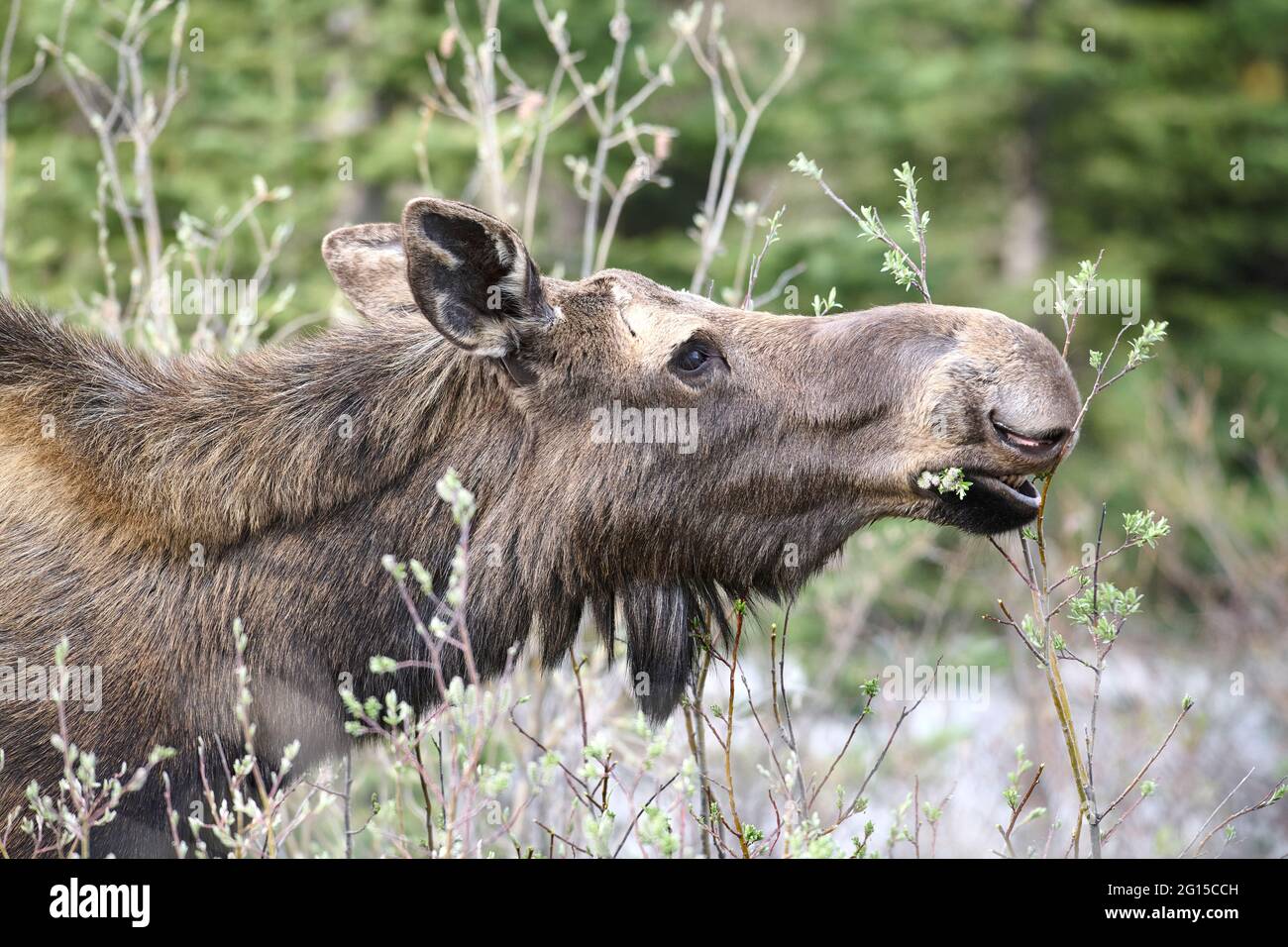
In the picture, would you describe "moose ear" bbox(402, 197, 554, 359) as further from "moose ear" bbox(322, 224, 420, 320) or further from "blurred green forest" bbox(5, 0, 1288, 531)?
"blurred green forest" bbox(5, 0, 1288, 531)

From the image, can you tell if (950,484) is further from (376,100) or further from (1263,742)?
(376,100)

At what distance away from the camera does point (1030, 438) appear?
12.2 feet

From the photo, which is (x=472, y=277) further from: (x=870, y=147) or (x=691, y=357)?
(x=870, y=147)

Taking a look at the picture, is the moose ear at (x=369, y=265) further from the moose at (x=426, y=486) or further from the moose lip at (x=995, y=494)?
the moose lip at (x=995, y=494)

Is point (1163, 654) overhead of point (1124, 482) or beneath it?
beneath

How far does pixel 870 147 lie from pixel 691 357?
1343 centimetres

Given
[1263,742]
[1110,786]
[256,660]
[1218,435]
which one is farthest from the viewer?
[1218,435]

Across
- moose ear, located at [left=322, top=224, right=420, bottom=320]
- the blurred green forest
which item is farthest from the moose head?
the blurred green forest

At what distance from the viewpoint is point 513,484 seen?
4.14 m

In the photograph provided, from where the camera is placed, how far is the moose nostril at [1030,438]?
3.68m

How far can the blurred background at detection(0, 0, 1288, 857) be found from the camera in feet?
31.8

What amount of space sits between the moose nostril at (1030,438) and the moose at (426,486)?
7.6 inches
